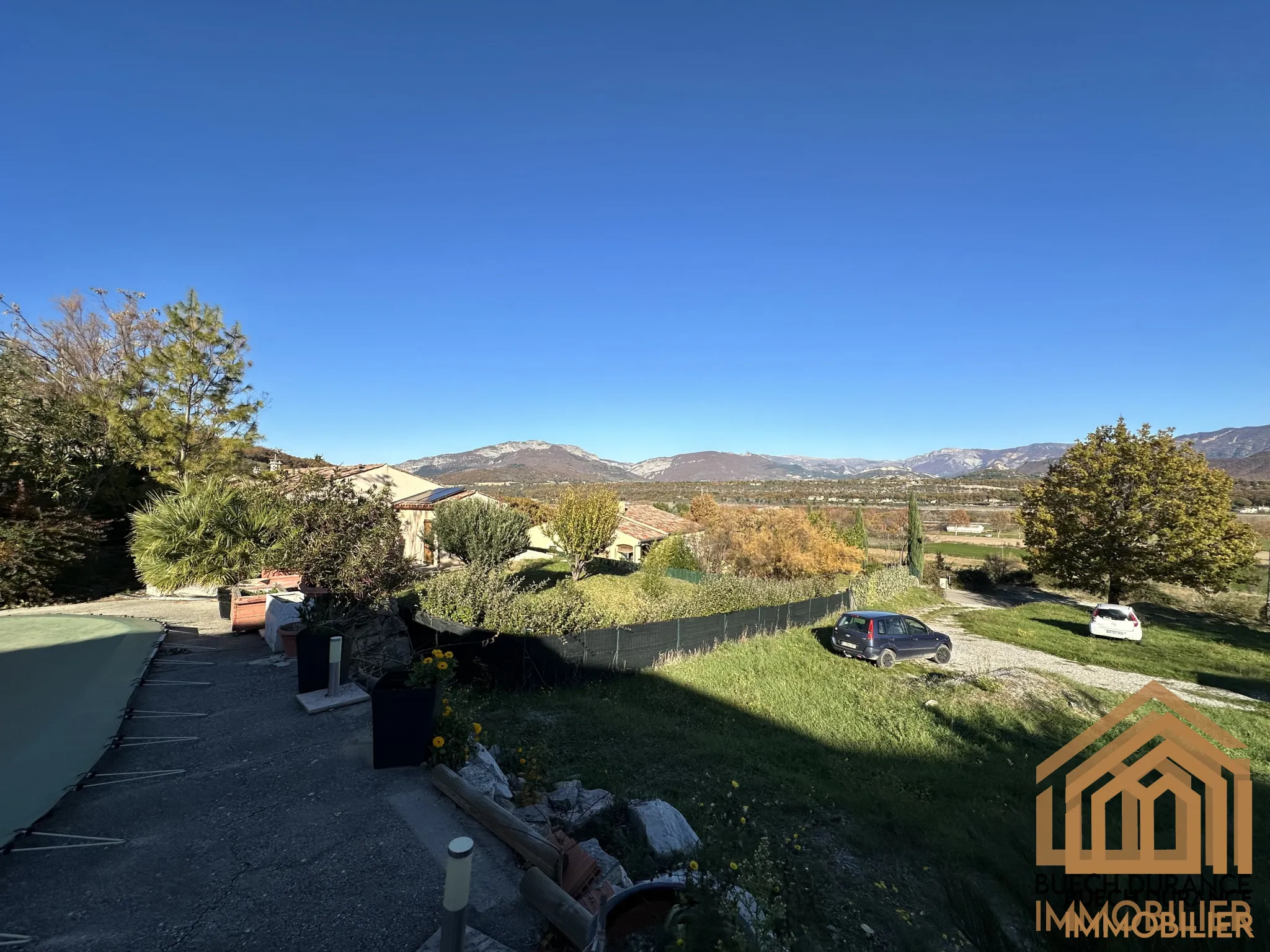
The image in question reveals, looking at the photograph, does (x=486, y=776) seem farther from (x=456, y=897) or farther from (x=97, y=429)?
(x=97, y=429)

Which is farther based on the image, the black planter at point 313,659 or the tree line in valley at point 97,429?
the tree line in valley at point 97,429

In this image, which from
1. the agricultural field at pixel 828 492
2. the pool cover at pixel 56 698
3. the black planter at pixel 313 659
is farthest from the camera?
the agricultural field at pixel 828 492

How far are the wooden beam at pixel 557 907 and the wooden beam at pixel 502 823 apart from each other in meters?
0.19

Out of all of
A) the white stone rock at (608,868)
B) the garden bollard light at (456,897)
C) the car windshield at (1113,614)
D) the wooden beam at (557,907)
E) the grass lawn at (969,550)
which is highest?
the garden bollard light at (456,897)

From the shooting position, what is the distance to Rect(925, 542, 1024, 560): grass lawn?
43031 mm

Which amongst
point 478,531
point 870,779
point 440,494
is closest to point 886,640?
point 870,779

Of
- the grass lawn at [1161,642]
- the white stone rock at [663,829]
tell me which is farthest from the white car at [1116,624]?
the white stone rock at [663,829]

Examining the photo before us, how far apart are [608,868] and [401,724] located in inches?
101

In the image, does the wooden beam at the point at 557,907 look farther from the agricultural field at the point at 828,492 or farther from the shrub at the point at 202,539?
the agricultural field at the point at 828,492

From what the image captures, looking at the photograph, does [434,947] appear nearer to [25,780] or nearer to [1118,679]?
[25,780]

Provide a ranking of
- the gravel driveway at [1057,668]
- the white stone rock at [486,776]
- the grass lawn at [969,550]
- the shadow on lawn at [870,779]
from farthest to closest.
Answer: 1. the grass lawn at [969,550]
2. the gravel driveway at [1057,668]
3. the white stone rock at [486,776]
4. the shadow on lawn at [870,779]

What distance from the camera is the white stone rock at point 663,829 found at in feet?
15.7

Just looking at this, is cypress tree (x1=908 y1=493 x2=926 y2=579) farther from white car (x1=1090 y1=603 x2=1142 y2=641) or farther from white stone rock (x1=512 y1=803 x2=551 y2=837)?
white stone rock (x1=512 y1=803 x2=551 y2=837)

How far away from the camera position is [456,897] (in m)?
2.86
